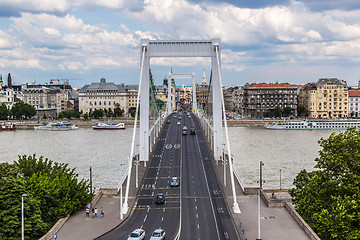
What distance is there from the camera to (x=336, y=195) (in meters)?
24.5

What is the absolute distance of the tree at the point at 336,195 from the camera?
22.3 metres

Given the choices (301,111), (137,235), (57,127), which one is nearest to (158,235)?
(137,235)

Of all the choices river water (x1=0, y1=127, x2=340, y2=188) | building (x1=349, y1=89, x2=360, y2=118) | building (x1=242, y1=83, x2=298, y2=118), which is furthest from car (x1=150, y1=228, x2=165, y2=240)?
building (x1=349, y1=89, x2=360, y2=118)

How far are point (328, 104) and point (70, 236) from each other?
136737 millimetres

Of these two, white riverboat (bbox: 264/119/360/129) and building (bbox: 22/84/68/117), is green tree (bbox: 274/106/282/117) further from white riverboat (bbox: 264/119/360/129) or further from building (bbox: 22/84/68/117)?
building (bbox: 22/84/68/117)

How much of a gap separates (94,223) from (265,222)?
35.7ft

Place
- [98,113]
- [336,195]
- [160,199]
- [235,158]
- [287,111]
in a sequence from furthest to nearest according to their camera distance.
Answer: [98,113], [287,111], [235,158], [160,199], [336,195]

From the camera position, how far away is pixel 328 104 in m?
147

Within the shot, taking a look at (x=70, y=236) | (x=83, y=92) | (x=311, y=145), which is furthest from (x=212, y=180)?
(x=83, y=92)

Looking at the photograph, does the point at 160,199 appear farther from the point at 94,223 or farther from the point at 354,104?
the point at 354,104

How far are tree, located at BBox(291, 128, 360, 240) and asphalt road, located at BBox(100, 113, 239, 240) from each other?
4851mm

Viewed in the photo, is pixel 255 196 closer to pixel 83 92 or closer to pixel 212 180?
pixel 212 180

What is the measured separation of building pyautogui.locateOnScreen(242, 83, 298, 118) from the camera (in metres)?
150

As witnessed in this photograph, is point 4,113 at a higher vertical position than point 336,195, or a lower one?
higher
